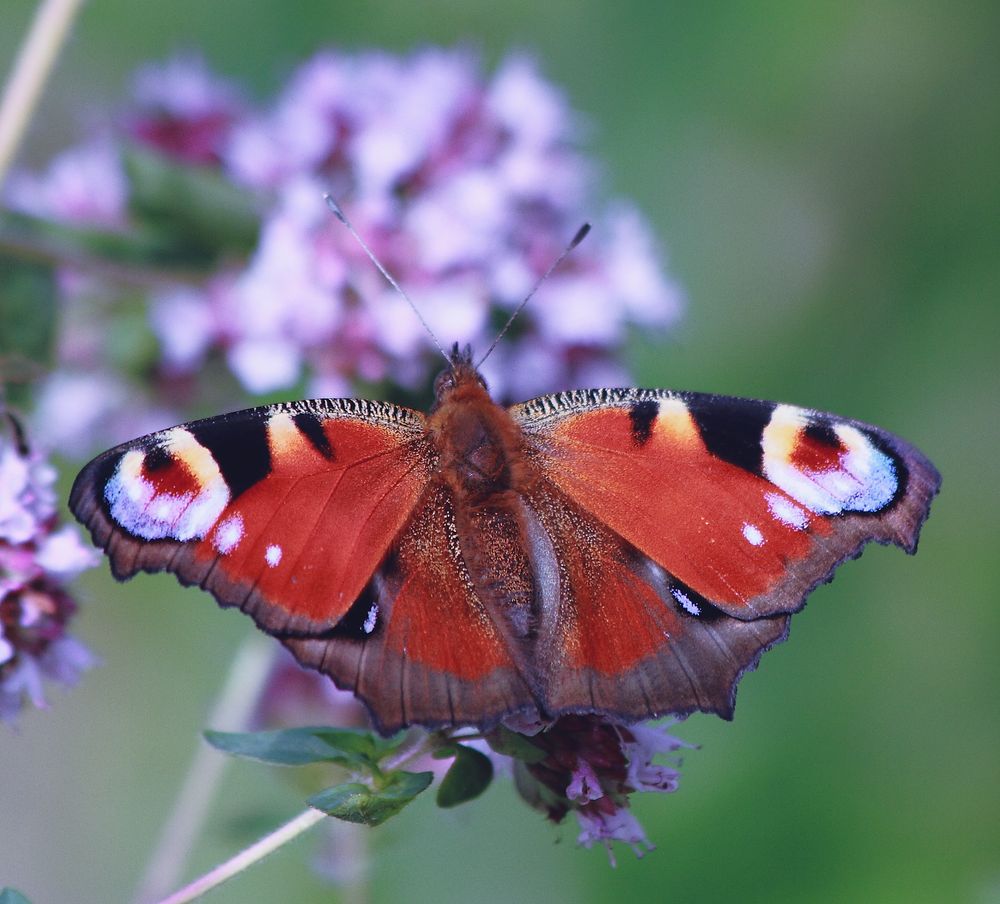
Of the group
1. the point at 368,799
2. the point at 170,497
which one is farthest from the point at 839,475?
the point at 170,497

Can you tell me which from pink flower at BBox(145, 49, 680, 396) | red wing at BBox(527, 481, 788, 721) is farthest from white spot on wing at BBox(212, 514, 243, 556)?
pink flower at BBox(145, 49, 680, 396)

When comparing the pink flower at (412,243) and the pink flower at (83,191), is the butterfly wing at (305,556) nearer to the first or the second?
the pink flower at (412,243)

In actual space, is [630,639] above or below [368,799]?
above

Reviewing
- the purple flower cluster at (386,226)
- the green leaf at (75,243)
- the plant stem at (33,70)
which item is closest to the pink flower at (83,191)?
the purple flower cluster at (386,226)

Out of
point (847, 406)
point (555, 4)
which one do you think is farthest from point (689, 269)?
point (555, 4)

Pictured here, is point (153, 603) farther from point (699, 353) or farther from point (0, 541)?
point (0, 541)

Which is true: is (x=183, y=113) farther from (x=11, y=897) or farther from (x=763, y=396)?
(x=763, y=396)

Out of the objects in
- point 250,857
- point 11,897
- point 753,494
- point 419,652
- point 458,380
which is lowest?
point 11,897

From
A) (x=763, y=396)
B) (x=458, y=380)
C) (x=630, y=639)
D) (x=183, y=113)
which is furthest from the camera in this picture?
(x=763, y=396)
